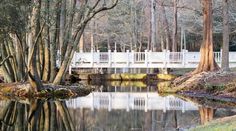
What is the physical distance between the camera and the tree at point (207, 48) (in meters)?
27.1

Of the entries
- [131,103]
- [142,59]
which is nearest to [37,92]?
[131,103]

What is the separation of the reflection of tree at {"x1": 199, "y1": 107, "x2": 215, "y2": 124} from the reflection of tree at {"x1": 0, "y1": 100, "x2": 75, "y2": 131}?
4137mm

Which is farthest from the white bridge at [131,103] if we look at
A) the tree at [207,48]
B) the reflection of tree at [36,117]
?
the tree at [207,48]

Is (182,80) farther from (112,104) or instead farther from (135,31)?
(135,31)

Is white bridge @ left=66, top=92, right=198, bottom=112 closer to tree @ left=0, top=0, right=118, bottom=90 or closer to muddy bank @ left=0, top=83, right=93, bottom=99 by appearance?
muddy bank @ left=0, top=83, right=93, bottom=99

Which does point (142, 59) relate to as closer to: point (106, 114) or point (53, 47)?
point (53, 47)

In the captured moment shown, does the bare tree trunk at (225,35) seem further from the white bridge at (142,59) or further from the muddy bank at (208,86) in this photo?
the white bridge at (142,59)

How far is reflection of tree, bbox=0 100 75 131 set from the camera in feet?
46.2

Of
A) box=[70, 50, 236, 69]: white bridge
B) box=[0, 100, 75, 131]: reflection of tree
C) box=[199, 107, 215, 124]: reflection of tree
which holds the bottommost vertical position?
box=[199, 107, 215, 124]: reflection of tree

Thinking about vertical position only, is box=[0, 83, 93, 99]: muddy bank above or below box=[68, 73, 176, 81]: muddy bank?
above

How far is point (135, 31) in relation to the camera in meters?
51.5

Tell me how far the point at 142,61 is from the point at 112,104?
54.0 ft

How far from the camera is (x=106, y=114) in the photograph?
58.3ft

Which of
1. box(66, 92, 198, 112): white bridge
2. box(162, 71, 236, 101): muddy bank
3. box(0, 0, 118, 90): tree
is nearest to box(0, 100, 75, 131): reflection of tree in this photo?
box(66, 92, 198, 112): white bridge
